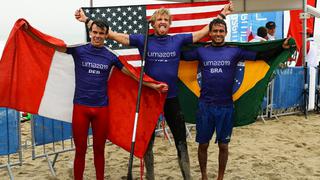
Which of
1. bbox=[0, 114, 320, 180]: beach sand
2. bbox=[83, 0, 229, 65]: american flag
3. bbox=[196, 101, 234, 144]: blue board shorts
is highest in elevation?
bbox=[83, 0, 229, 65]: american flag

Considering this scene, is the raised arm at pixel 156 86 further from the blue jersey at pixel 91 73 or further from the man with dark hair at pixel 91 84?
the blue jersey at pixel 91 73

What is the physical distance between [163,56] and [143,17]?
1.56 m

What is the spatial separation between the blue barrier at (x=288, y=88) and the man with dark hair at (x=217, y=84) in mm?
5388

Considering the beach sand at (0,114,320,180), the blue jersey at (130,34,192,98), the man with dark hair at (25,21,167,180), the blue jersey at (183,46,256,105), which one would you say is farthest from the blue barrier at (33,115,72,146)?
the blue jersey at (183,46,256,105)

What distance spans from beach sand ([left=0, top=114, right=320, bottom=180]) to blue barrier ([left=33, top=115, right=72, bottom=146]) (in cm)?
49

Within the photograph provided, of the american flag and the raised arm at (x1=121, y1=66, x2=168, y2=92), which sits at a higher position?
the american flag

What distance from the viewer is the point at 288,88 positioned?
983 cm

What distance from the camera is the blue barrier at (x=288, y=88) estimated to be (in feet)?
31.4

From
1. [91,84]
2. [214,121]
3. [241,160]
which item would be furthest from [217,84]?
[241,160]

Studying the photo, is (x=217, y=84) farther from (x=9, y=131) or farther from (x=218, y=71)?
(x=9, y=131)

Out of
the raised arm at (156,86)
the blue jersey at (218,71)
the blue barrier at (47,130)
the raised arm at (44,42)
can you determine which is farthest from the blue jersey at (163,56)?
the blue barrier at (47,130)

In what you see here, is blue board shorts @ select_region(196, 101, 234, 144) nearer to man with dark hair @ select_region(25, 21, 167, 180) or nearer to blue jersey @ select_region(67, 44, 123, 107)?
man with dark hair @ select_region(25, 21, 167, 180)

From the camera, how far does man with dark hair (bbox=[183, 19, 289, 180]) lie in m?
4.24

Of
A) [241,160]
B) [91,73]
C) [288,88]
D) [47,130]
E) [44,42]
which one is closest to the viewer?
[91,73]
